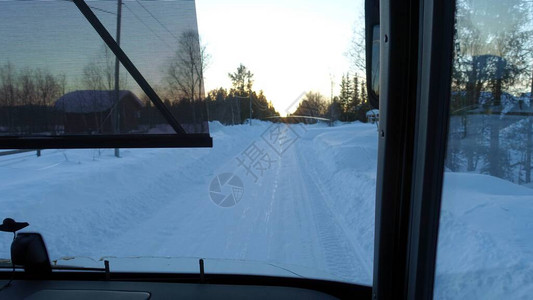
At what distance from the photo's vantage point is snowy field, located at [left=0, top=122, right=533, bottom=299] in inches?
60.8

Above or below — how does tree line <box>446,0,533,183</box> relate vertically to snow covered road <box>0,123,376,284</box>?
above

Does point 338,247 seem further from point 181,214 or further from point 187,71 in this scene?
point 187,71

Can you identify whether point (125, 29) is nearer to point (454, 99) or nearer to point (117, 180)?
point (454, 99)

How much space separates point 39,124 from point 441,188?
7.66 ft

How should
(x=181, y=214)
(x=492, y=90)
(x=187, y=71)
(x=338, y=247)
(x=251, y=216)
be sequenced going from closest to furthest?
1. (x=492, y=90)
2. (x=187, y=71)
3. (x=338, y=247)
4. (x=251, y=216)
5. (x=181, y=214)

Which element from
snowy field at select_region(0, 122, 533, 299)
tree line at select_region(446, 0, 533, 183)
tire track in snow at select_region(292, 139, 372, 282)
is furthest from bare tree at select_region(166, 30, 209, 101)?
tire track in snow at select_region(292, 139, 372, 282)

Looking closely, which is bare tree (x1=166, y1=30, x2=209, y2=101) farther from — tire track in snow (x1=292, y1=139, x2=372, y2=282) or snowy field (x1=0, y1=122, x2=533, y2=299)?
tire track in snow (x1=292, y1=139, x2=372, y2=282)

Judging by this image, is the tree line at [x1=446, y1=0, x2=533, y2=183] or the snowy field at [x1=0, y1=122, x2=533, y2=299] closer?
the tree line at [x1=446, y1=0, x2=533, y2=183]

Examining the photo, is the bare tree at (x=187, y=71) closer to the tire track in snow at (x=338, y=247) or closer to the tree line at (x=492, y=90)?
the tree line at (x=492, y=90)

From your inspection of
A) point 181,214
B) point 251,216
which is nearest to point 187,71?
point 251,216

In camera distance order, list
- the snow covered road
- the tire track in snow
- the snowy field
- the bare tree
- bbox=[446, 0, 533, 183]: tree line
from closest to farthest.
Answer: bbox=[446, 0, 533, 183]: tree line < the snowy field < the bare tree < the tire track in snow < the snow covered road

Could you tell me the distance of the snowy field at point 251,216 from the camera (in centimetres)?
154

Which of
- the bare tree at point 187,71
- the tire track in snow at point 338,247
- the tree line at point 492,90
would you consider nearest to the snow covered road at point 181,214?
the tire track in snow at point 338,247

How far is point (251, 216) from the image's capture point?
6.43 meters
